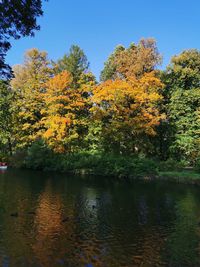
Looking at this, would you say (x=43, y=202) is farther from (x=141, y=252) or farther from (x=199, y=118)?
(x=199, y=118)

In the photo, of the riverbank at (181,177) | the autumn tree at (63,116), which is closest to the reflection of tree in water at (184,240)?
the riverbank at (181,177)

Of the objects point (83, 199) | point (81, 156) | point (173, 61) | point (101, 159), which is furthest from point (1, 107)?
point (83, 199)

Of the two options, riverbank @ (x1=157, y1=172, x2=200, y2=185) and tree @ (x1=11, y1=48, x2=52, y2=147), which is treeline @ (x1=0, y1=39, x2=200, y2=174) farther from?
riverbank @ (x1=157, y1=172, x2=200, y2=185)

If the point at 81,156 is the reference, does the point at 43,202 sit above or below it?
below

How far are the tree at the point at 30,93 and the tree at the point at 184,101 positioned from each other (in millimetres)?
19694

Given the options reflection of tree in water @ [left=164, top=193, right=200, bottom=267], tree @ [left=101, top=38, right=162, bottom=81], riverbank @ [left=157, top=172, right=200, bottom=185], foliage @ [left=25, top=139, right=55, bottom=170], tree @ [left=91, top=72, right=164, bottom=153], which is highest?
tree @ [left=101, top=38, right=162, bottom=81]

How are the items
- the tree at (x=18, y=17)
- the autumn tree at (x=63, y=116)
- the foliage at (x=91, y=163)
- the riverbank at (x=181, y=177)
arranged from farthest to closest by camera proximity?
the autumn tree at (x=63, y=116) → the foliage at (x=91, y=163) → the riverbank at (x=181, y=177) → the tree at (x=18, y=17)

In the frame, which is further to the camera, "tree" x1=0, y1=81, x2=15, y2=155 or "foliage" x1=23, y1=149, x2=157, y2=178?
"tree" x1=0, y1=81, x2=15, y2=155

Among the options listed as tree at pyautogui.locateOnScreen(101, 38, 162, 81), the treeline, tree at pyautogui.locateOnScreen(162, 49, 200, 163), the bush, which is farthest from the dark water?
tree at pyautogui.locateOnScreen(101, 38, 162, 81)

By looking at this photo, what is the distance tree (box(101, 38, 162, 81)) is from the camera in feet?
153

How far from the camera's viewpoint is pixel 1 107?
182 feet

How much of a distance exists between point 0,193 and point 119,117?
66.9ft

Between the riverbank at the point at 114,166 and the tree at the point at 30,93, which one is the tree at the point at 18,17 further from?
the tree at the point at 30,93

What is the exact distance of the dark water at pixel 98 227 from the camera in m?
Answer: 12.5
